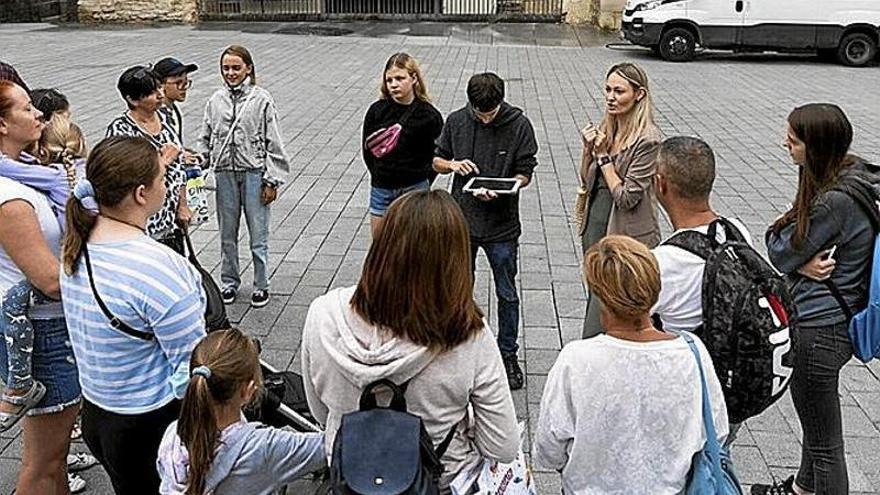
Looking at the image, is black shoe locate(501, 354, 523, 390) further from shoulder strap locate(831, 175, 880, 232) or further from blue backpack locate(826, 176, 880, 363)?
shoulder strap locate(831, 175, 880, 232)

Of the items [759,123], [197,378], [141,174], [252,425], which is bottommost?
[759,123]

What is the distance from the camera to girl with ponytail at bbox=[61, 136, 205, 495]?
8.98ft

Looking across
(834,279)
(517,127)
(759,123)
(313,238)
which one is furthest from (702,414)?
(759,123)

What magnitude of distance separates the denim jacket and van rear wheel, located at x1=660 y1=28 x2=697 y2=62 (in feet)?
48.5

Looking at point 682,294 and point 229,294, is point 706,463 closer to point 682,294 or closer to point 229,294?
point 682,294

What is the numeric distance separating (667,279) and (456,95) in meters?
11.6

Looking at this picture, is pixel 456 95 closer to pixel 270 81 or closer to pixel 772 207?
pixel 270 81

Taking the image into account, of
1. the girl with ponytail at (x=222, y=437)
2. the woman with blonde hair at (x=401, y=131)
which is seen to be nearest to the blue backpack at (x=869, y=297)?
the girl with ponytail at (x=222, y=437)

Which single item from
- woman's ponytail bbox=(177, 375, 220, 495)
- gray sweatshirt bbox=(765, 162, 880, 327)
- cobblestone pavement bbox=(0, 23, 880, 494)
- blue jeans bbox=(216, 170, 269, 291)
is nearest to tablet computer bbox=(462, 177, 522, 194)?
cobblestone pavement bbox=(0, 23, 880, 494)

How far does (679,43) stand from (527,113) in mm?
7328

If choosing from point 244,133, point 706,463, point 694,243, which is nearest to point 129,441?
point 706,463

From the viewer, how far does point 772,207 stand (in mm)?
8531

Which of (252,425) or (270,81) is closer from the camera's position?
(252,425)

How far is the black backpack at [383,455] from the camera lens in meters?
2.35
